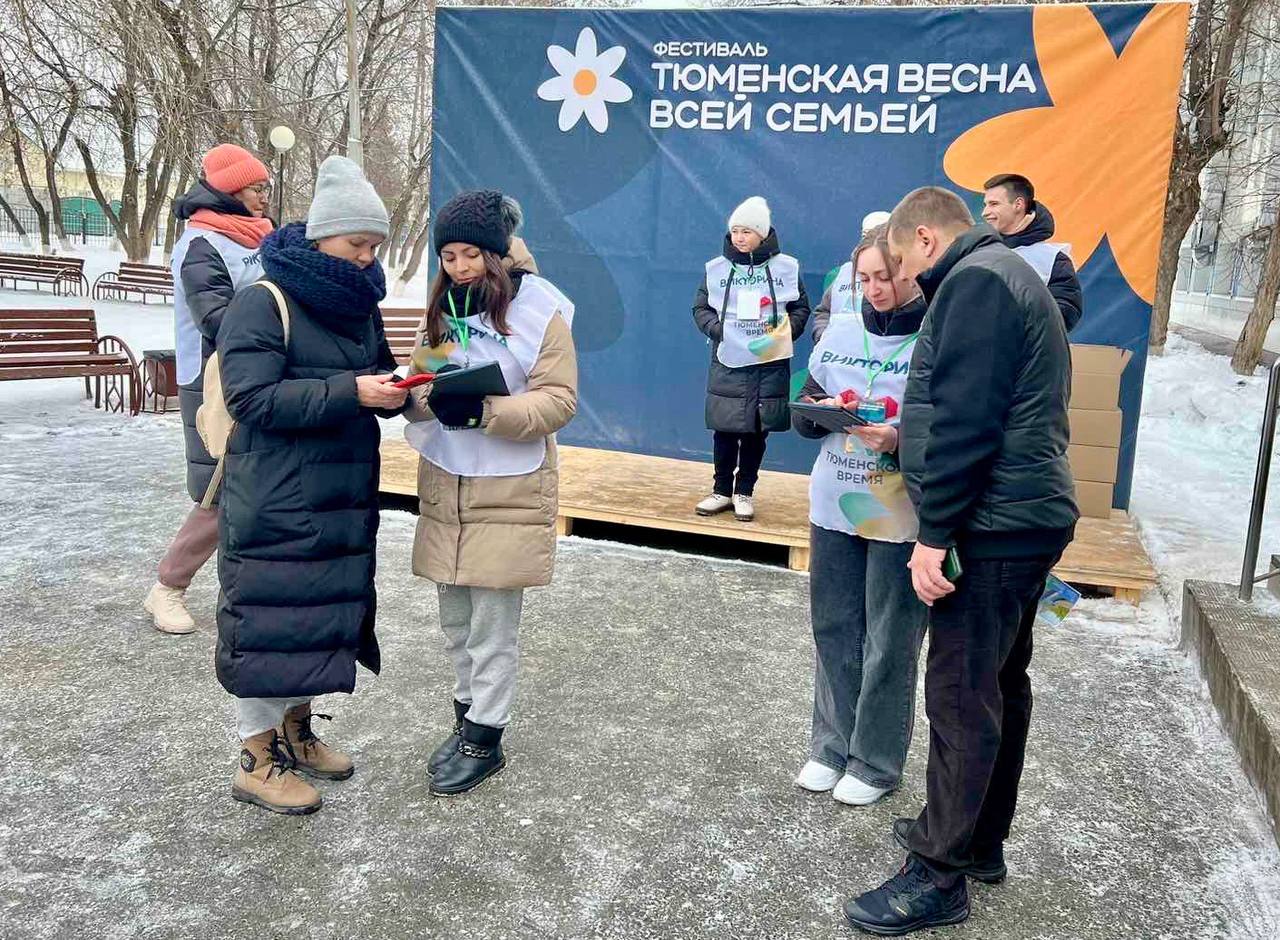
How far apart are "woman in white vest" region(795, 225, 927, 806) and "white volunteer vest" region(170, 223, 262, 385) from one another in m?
2.28

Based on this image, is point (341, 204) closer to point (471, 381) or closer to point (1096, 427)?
point (471, 381)

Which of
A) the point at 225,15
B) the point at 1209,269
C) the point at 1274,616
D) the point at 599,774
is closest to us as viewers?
the point at 599,774

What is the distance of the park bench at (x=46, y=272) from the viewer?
66.9ft

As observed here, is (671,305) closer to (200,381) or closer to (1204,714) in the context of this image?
(200,381)

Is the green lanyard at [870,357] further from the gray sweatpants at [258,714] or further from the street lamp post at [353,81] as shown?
the street lamp post at [353,81]

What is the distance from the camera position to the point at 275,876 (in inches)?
101

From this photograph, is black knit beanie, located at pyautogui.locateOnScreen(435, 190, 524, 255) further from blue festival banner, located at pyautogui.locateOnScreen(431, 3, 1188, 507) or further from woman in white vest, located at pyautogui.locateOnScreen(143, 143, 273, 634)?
blue festival banner, located at pyautogui.locateOnScreen(431, 3, 1188, 507)

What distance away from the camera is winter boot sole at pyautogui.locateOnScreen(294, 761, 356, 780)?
3.06m

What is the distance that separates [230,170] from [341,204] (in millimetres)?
1586

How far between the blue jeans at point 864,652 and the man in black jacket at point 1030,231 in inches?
72.9

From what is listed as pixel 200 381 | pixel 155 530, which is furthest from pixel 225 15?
pixel 200 381

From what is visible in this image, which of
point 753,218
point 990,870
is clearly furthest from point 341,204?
point 753,218

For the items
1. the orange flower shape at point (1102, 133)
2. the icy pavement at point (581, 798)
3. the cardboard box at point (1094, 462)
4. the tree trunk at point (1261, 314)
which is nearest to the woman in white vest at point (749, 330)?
the icy pavement at point (581, 798)

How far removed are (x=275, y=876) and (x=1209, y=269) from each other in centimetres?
3892
